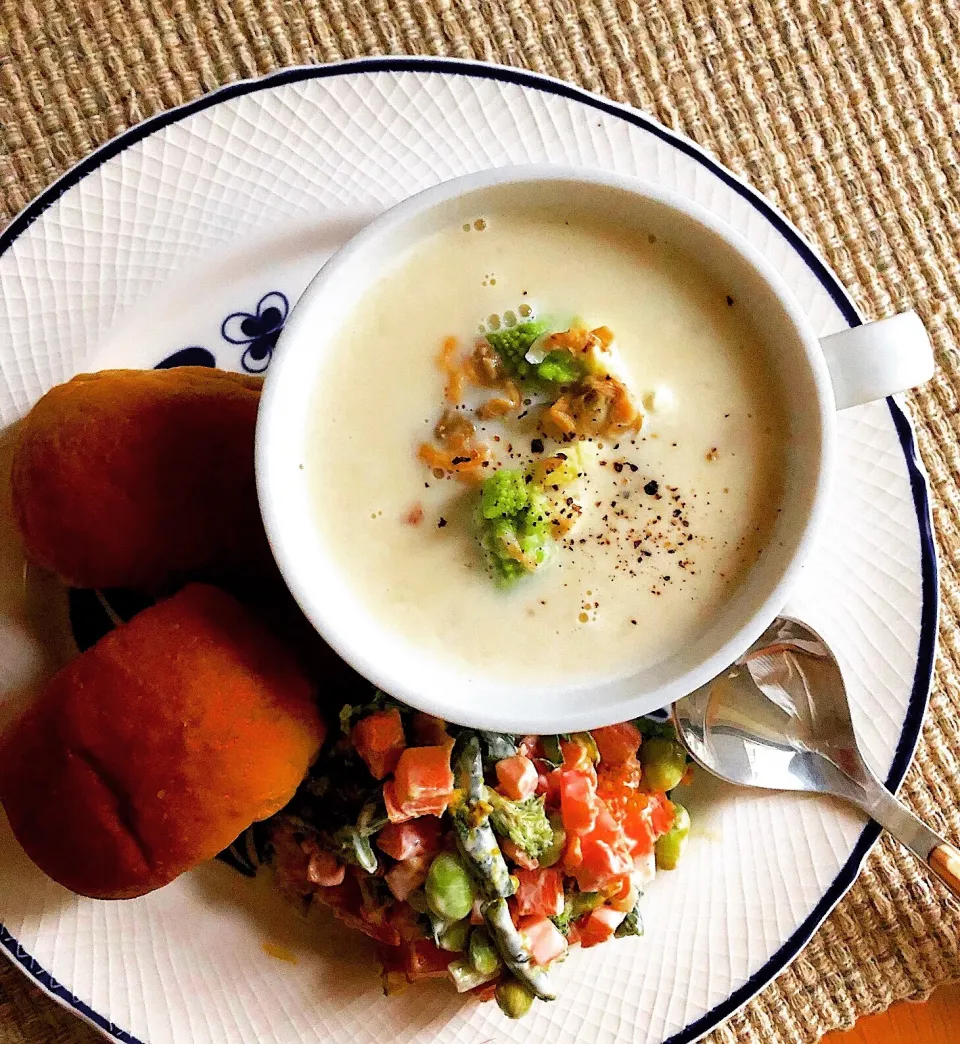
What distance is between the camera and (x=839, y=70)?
131 cm

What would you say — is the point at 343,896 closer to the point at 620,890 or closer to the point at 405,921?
the point at 405,921

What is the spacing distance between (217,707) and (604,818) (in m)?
0.42

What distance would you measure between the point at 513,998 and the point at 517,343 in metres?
0.69

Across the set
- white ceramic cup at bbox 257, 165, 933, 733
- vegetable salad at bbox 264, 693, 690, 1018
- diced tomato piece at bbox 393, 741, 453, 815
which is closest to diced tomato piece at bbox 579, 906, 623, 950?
vegetable salad at bbox 264, 693, 690, 1018

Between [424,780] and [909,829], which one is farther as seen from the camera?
[909,829]

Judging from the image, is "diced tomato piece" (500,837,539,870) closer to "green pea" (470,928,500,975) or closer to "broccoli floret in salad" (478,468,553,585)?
"green pea" (470,928,500,975)

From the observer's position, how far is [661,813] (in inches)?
45.9

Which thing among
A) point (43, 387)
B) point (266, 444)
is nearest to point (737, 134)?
point (266, 444)

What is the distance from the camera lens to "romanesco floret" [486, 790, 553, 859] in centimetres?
110

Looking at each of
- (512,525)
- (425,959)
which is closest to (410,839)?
(425,959)

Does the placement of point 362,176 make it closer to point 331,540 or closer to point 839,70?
point 331,540

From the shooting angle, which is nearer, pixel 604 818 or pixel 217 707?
pixel 217 707

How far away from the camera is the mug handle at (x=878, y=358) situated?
885 millimetres

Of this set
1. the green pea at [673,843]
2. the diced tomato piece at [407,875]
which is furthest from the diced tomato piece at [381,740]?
the green pea at [673,843]
